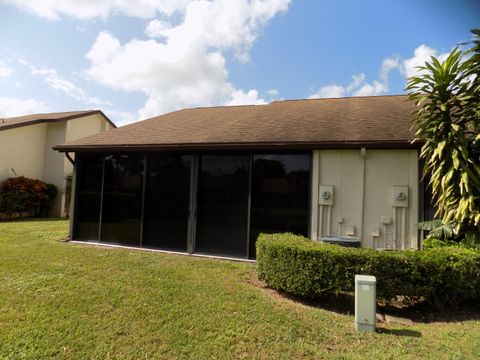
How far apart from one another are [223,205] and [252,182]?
1012 millimetres

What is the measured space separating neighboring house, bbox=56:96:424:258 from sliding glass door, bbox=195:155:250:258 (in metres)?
0.03

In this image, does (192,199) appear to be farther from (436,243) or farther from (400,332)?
(436,243)

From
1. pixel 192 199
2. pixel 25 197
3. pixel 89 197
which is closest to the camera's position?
pixel 192 199

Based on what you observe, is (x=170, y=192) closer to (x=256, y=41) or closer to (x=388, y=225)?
(x=388, y=225)

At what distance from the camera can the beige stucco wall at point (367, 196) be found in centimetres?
688

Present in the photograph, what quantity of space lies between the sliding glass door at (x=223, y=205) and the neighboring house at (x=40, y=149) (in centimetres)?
1279

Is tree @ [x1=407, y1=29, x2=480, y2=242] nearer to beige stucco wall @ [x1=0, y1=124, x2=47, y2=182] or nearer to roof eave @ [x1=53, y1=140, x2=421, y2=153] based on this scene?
roof eave @ [x1=53, y1=140, x2=421, y2=153]

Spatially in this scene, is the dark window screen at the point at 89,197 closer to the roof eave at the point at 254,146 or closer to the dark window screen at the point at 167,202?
the roof eave at the point at 254,146

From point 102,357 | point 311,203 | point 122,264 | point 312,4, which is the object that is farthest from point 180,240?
point 312,4

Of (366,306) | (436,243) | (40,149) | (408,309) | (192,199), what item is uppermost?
(40,149)

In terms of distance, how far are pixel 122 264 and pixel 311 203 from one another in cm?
460

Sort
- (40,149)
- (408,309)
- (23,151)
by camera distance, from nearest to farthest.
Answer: (408,309)
(23,151)
(40,149)

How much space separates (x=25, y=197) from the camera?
613 inches

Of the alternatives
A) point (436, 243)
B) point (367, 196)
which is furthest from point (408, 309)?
point (367, 196)
